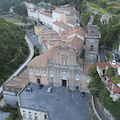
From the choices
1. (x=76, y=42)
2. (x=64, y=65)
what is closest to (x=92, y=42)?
(x=76, y=42)

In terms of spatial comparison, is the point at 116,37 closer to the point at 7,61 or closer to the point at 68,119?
the point at 68,119

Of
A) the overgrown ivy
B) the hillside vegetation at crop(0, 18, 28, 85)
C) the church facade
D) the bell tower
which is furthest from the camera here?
the hillside vegetation at crop(0, 18, 28, 85)

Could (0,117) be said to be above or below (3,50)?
below

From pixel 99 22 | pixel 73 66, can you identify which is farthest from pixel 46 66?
pixel 99 22

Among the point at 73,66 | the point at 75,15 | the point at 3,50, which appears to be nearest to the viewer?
the point at 73,66

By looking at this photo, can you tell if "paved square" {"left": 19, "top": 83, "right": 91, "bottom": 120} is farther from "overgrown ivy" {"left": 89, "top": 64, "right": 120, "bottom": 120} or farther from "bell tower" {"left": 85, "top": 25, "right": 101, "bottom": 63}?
"bell tower" {"left": 85, "top": 25, "right": 101, "bottom": 63}

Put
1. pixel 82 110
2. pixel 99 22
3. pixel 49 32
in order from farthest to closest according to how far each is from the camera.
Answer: pixel 49 32
pixel 99 22
pixel 82 110

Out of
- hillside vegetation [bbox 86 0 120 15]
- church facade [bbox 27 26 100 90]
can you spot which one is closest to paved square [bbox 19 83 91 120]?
church facade [bbox 27 26 100 90]

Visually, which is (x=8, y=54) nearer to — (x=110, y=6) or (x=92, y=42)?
(x=92, y=42)
